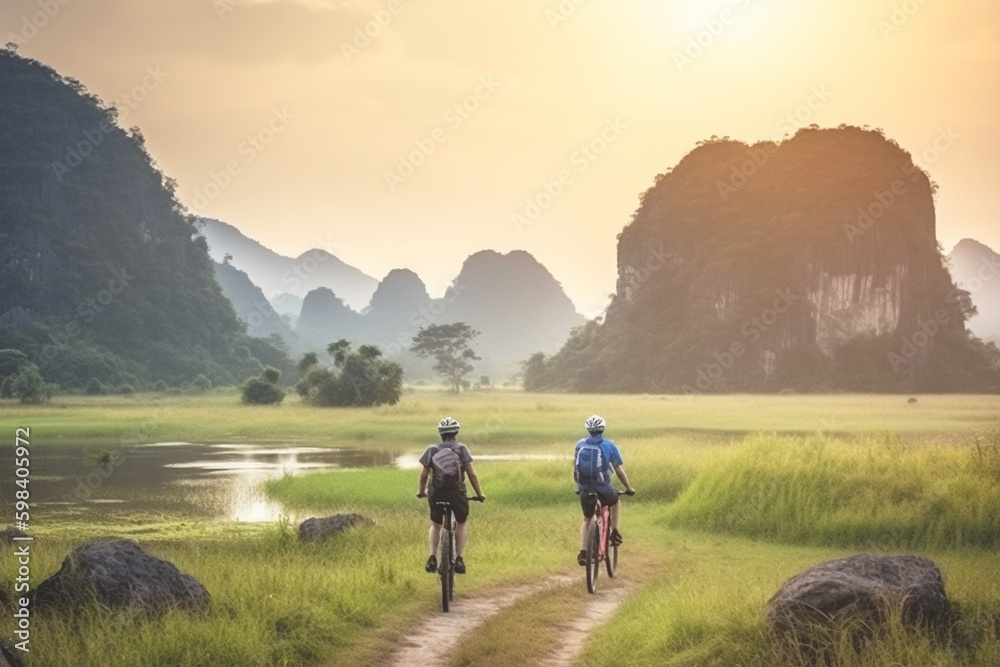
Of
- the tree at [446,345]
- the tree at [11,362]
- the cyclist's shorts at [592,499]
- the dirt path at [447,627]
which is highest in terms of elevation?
the tree at [446,345]

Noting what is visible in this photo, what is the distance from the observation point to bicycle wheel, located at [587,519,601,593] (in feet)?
35.4

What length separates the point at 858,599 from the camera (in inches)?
298

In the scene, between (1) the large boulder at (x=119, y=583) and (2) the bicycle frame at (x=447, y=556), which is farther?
(2) the bicycle frame at (x=447, y=556)

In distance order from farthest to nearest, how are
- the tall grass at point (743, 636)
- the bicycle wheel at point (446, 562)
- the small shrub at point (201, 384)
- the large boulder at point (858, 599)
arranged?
the small shrub at point (201, 384)
the bicycle wheel at point (446, 562)
the large boulder at point (858, 599)
the tall grass at point (743, 636)

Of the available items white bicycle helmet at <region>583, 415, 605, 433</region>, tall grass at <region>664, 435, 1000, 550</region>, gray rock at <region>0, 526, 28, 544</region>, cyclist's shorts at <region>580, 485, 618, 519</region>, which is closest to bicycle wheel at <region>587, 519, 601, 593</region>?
cyclist's shorts at <region>580, 485, 618, 519</region>

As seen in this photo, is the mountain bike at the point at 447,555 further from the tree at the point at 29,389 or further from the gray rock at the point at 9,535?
the tree at the point at 29,389

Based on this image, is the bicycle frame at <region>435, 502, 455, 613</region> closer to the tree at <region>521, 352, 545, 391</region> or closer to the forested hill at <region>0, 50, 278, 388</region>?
the forested hill at <region>0, 50, 278, 388</region>

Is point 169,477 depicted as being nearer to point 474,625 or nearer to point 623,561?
point 623,561

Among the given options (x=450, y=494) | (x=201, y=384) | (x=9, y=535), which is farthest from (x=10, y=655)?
(x=201, y=384)

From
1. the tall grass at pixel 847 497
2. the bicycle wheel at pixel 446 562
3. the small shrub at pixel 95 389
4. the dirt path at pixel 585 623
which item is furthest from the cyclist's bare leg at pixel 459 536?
the small shrub at pixel 95 389

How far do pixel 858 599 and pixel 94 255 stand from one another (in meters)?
116

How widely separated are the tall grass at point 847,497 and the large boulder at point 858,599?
7.22m

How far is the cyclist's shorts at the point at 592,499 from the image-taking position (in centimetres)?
1084

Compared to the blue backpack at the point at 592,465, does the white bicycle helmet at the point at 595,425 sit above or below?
above
